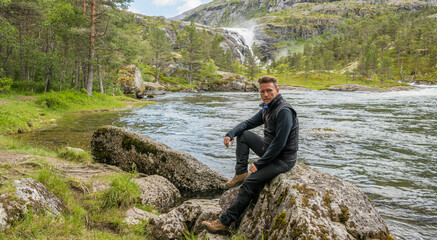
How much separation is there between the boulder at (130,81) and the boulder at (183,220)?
4944 cm

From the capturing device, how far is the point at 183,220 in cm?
529

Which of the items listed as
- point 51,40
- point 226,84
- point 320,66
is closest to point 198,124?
point 51,40

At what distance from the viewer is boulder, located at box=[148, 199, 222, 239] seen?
15.6 feet

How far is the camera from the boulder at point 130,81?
5097 centimetres

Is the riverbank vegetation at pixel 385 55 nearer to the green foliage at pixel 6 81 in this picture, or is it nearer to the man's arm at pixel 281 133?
the man's arm at pixel 281 133

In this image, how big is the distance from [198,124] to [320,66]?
12281 cm

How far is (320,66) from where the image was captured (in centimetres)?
12462

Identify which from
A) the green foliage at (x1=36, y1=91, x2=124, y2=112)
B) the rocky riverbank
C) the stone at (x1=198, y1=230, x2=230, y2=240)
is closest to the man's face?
the rocky riverbank

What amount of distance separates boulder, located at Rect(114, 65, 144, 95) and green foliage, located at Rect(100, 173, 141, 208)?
48320 millimetres

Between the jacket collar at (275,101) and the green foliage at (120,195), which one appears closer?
the jacket collar at (275,101)

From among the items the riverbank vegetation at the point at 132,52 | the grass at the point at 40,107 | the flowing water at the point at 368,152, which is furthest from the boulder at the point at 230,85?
the flowing water at the point at 368,152

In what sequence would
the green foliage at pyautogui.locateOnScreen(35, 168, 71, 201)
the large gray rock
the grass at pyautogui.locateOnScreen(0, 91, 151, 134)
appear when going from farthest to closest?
the grass at pyautogui.locateOnScreen(0, 91, 151, 134), the large gray rock, the green foliage at pyautogui.locateOnScreen(35, 168, 71, 201)

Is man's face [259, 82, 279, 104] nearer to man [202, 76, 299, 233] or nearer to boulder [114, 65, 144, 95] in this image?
man [202, 76, 299, 233]

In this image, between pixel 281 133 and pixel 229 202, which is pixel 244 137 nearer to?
pixel 281 133
